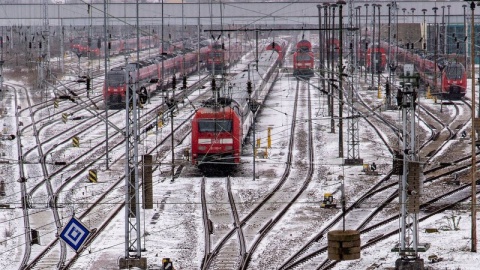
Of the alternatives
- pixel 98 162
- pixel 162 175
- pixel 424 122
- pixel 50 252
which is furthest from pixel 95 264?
pixel 424 122


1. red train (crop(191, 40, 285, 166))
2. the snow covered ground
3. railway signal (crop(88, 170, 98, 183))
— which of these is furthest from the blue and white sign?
red train (crop(191, 40, 285, 166))

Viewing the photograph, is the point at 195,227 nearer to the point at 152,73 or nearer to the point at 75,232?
the point at 75,232

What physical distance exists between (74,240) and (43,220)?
922cm

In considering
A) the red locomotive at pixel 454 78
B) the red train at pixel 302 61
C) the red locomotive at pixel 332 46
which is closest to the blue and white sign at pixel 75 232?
the red locomotive at pixel 332 46

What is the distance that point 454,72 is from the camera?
71.2m

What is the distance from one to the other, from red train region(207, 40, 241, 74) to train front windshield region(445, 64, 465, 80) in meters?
18.8

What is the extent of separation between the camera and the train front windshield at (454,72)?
7088 cm

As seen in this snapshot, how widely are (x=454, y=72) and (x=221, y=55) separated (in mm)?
26281

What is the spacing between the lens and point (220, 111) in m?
42.7

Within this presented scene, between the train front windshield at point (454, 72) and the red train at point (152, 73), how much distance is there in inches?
659

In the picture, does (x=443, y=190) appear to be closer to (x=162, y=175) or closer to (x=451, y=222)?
(x=451, y=222)

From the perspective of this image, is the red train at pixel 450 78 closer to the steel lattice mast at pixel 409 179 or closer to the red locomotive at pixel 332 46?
the red locomotive at pixel 332 46

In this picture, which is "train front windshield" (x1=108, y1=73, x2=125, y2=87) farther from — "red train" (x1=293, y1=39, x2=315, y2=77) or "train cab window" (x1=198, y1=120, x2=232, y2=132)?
"train cab window" (x1=198, y1=120, x2=232, y2=132)

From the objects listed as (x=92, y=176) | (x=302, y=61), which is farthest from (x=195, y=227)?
(x=302, y=61)
